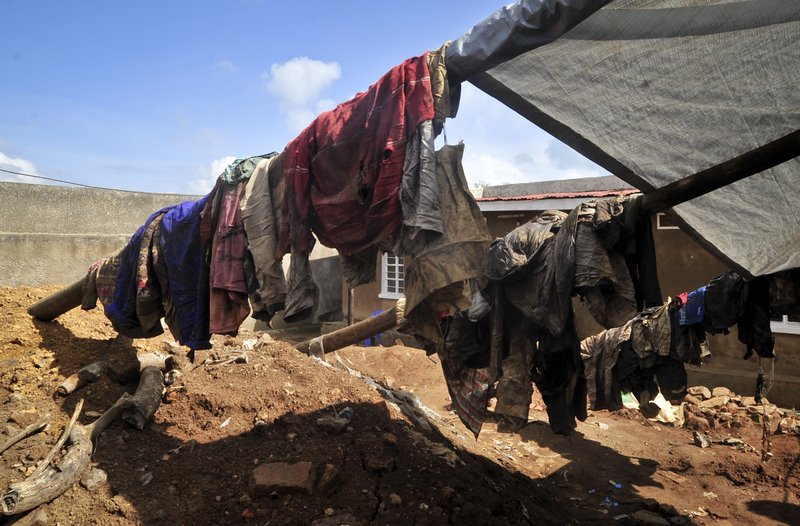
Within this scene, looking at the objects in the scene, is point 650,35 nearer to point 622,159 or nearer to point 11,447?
point 622,159

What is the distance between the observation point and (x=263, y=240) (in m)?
3.07

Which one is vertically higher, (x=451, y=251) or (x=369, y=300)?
(x=451, y=251)

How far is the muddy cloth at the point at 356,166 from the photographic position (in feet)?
7.70

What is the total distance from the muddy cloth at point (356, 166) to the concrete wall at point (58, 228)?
710 centimetres

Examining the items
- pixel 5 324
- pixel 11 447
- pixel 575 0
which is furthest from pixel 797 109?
pixel 5 324

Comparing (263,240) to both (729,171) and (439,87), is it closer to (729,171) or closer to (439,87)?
(439,87)

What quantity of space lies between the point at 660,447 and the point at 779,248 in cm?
492

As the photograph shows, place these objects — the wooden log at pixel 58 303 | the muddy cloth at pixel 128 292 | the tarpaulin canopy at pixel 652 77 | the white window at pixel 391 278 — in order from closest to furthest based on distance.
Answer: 1. the tarpaulin canopy at pixel 652 77
2. the muddy cloth at pixel 128 292
3. the wooden log at pixel 58 303
4. the white window at pixel 391 278

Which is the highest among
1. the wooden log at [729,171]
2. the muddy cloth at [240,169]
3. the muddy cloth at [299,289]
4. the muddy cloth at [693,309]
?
the muddy cloth at [240,169]

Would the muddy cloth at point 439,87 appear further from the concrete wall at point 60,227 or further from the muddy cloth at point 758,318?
the concrete wall at point 60,227

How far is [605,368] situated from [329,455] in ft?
8.99

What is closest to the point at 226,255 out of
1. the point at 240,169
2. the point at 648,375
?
the point at 240,169

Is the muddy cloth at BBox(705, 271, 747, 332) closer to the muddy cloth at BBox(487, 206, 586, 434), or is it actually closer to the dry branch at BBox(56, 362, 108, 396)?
the muddy cloth at BBox(487, 206, 586, 434)

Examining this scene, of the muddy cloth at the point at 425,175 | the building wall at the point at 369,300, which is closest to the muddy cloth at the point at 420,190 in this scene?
the muddy cloth at the point at 425,175
